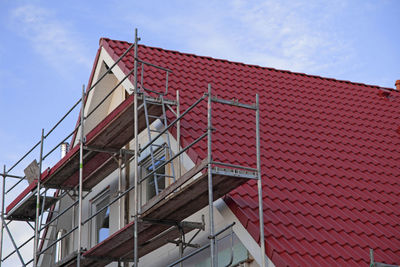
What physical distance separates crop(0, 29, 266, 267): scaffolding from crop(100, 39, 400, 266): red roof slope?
1.35 ft

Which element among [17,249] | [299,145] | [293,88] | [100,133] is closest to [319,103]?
[293,88]

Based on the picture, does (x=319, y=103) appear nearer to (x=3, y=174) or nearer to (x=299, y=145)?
(x=299, y=145)

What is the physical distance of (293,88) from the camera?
49.4ft

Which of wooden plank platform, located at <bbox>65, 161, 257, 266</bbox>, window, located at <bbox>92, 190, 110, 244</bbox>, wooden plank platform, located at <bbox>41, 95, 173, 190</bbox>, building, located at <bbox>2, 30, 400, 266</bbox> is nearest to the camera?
wooden plank platform, located at <bbox>65, 161, 257, 266</bbox>

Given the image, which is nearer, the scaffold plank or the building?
the building

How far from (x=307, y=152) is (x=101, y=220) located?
4.76m

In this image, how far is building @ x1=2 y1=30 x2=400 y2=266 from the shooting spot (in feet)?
32.3

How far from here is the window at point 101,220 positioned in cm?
1474

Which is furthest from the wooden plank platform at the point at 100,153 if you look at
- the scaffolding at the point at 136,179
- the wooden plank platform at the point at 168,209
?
the wooden plank platform at the point at 168,209

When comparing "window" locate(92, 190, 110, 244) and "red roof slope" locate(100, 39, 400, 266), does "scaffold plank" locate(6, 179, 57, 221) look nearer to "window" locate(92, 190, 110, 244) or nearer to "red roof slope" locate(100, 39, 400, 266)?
"window" locate(92, 190, 110, 244)

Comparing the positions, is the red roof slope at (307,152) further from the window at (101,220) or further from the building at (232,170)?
the window at (101,220)

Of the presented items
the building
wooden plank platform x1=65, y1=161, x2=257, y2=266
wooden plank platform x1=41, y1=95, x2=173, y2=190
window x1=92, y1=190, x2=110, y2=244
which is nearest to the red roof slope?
the building

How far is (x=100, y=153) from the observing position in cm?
1334

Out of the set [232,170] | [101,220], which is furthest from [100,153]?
[232,170]
